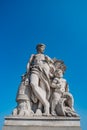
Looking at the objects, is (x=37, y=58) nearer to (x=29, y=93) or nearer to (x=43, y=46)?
(x=43, y=46)

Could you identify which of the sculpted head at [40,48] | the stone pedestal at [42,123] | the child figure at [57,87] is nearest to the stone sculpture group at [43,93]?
the child figure at [57,87]

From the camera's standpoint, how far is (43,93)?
10234mm

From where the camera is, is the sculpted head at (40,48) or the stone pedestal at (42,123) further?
the sculpted head at (40,48)

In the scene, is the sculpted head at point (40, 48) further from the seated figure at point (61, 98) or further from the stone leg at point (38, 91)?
the stone leg at point (38, 91)

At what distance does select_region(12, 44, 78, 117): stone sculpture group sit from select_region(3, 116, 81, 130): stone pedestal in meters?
0.30

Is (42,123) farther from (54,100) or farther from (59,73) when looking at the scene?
(59,73)

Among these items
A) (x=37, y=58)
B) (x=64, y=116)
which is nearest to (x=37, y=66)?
(x=37, y=58)

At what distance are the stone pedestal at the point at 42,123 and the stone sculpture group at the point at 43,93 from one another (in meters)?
0.30

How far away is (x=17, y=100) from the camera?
9891 millimetres

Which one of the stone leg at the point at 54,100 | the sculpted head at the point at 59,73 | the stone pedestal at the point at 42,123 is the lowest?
the stone pedestal at the point at 42,123

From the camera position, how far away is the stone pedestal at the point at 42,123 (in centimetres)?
897

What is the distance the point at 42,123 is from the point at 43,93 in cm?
159

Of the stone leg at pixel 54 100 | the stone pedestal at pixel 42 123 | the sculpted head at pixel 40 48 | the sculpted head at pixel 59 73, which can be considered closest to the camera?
the stone pedestal at pixel 42 123

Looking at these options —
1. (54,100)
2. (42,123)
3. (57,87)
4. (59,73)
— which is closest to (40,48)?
(59,73)
